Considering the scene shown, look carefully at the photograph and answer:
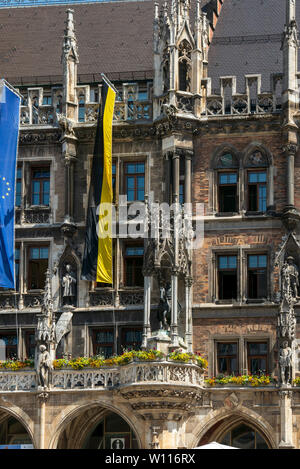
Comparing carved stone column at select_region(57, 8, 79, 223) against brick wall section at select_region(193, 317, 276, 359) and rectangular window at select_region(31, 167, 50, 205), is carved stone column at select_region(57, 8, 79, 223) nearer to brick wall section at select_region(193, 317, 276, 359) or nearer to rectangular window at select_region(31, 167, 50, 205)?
rectangular window at select_region(31, 167, 50, 205)

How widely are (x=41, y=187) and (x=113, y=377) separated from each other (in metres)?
8.62

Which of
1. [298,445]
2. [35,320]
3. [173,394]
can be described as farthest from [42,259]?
[298,445]

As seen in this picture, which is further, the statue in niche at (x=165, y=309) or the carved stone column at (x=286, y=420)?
the statue in niche at (x=165, y=309)

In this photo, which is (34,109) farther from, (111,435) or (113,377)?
(111,435)

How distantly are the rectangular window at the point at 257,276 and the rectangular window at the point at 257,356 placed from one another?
1.74m

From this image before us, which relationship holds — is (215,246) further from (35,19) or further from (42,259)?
(35,19)

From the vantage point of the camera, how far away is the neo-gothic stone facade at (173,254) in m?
44.1

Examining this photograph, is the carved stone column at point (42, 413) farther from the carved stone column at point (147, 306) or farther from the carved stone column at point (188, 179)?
the carved stone column at point (188, 179)

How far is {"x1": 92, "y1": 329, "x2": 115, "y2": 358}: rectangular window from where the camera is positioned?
46.8 m

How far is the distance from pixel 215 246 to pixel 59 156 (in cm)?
697

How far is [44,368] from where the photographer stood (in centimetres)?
4431

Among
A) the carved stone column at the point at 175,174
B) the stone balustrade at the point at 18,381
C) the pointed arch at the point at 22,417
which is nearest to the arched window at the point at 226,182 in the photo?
the carved stone column at the point at 175,174

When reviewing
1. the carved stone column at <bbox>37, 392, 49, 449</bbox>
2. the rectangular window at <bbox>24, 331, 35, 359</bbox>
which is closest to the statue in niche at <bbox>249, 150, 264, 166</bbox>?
the rectangular window at <bbox>24, 331, 35, 359</bbox>

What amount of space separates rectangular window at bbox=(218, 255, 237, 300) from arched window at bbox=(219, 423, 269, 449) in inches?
185
